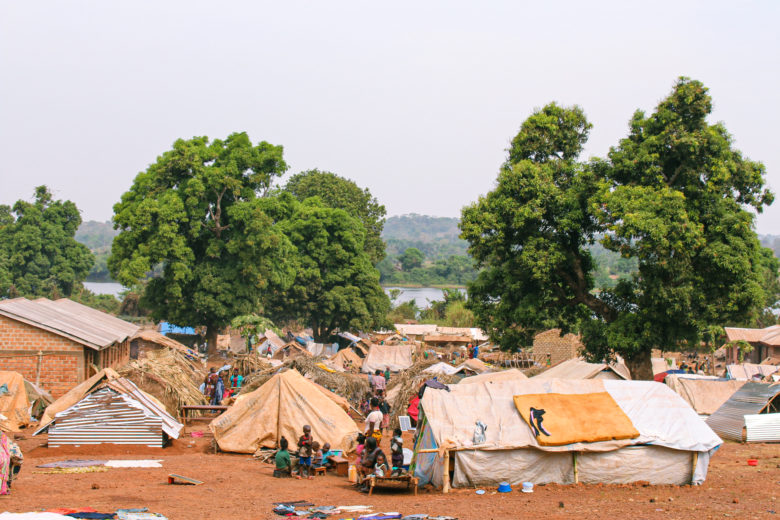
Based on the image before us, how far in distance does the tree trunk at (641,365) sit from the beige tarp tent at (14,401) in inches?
666

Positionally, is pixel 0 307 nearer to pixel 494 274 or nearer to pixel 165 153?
pixel 494 274

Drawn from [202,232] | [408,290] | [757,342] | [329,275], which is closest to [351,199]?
[329,275]

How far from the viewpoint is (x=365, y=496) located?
12.2 m

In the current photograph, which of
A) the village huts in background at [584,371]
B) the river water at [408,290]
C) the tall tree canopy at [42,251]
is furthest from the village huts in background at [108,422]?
the river water at [408,290]

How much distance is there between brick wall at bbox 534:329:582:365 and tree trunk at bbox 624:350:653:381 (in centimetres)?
2120

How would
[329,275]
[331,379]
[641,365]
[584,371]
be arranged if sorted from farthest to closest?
[329,275], [331,379], [584,371], [641,365]

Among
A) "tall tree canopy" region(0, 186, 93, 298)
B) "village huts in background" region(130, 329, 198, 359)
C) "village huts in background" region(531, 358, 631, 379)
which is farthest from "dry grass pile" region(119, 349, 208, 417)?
"tall tree canopy" region(0, 186, 93, 298)

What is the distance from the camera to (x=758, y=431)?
17.9 metres

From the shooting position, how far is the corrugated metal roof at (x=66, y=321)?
21844 mm

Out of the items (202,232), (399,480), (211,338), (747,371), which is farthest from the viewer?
(211,338)

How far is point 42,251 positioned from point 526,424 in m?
53.7

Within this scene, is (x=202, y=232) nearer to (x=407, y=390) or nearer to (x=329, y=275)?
(x=329, y=275)

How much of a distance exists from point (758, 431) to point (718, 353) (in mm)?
32222

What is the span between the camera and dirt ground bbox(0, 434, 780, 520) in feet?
34.3
